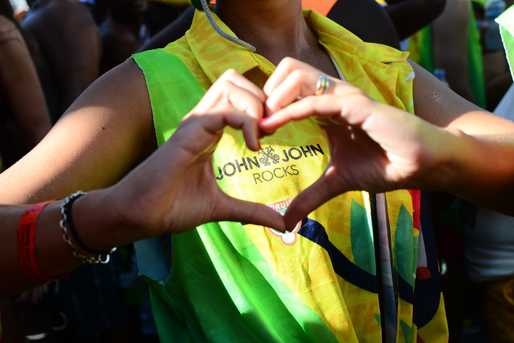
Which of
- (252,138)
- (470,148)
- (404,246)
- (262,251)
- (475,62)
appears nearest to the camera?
(252,138)

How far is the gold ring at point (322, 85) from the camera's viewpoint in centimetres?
153

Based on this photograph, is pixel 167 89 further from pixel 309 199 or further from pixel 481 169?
pixel 481 169

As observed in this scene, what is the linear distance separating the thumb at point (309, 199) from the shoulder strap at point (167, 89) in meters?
0.35

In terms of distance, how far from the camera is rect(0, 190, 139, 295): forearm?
1.54m

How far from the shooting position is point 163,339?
6.59 ft

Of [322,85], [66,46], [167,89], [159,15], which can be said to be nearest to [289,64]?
[322,85]

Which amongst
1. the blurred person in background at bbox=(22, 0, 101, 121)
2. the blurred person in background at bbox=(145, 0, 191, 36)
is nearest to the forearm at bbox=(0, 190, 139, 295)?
the blurred person in background at bbox=(22, 0, 101, 121)

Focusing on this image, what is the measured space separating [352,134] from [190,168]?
290 millimetres

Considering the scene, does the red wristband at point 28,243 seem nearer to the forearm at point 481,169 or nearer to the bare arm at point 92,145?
the bare arm at point 92,145

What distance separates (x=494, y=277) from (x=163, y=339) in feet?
5.84

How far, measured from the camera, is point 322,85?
5.04 ft

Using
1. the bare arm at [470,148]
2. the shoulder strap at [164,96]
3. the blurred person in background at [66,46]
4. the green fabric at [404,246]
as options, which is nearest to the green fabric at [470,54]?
the blurred person in background at [66,46]

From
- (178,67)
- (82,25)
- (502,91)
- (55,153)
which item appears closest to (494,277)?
(502,91)

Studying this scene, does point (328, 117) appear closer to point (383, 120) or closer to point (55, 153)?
point (383, 120)
